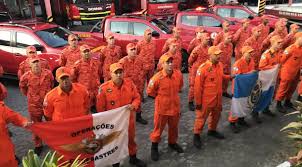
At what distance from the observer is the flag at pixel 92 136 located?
4961 millimetres

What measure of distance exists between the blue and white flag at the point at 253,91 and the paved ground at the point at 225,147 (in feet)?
1.53

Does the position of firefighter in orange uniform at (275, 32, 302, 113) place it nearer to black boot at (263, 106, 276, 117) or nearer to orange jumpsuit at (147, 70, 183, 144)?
black boot at (263, 106, 276, 117)

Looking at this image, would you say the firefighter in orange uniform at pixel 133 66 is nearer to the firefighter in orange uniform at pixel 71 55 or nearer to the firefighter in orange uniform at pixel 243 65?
the firefighter in orange uniform at pixel 71 55

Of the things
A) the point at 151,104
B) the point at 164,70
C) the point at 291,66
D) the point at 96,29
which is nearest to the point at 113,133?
the point at 164,70

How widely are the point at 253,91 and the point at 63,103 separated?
3992 millimetres

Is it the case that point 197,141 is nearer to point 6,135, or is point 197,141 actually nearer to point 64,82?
point 64,82

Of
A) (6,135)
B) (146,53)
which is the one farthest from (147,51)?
(6,135)

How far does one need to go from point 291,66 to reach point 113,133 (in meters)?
4.56

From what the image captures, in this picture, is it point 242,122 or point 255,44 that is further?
point 255,44

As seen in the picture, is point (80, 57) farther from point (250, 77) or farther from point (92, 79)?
point (250, 77)

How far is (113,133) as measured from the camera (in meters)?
5.49

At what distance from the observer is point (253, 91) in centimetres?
710

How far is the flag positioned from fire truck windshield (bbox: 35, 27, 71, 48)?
507 centimetres

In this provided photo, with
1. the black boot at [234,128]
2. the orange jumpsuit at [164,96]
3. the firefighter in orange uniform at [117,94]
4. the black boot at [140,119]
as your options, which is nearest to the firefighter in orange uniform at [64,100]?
the firefighter in orange uniform at [117,94]
